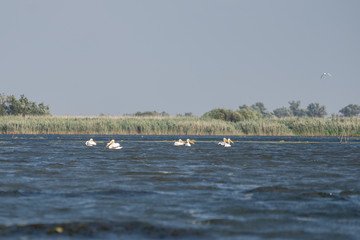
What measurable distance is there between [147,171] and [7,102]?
82.8 meters

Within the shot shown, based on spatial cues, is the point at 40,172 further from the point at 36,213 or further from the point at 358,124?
the point at 358,124

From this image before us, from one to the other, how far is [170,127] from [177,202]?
52.5m

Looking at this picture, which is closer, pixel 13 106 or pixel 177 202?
pixel 177 202

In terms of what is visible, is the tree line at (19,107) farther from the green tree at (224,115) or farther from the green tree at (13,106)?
the green tree at (224,115)

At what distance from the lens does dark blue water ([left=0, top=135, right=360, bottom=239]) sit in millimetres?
12430

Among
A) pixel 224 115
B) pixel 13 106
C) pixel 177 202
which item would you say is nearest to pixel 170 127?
pixel 224 115

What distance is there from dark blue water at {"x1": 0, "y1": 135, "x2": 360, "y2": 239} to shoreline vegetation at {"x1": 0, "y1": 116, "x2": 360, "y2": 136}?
41.0 metres

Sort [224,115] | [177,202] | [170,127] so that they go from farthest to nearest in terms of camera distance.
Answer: [224,115] < [170,127] < [177,202]

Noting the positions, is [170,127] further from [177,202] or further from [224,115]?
[177,202]

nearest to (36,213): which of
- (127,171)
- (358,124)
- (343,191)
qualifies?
(343,191)

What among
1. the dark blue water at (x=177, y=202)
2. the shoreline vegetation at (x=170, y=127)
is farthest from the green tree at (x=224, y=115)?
the dark blue water at (x=177, y=202)

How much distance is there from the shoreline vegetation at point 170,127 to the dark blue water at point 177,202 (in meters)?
41.0

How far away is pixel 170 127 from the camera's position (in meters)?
68.5

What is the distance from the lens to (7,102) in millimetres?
102812
